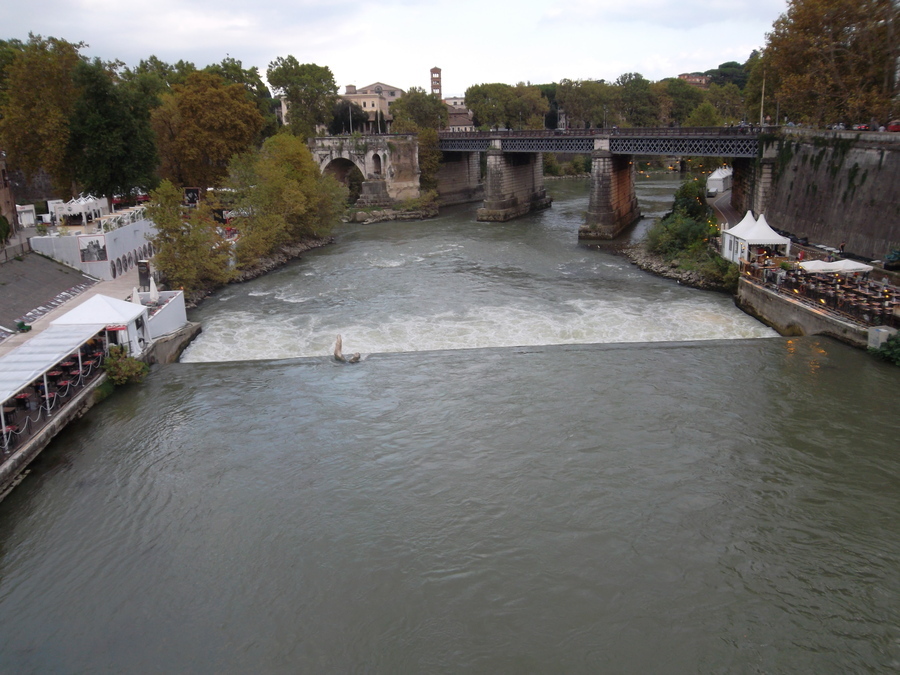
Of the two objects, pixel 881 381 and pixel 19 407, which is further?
pixel 881 381

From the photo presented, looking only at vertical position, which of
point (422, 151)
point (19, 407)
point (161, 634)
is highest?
point (422, 151)

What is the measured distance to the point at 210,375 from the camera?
22.0 m

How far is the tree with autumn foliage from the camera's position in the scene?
33.1 meters

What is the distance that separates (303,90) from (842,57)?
56.3 meters

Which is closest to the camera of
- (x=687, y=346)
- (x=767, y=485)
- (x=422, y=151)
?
(x=767, y=485)

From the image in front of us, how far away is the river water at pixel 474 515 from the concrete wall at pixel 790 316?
698 mm

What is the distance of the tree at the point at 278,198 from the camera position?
129 ft

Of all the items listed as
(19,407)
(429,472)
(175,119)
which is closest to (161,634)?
(429,472)

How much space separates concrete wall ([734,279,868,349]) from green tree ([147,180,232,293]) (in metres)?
23.9

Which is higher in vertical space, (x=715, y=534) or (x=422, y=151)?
(x=422, y=151)

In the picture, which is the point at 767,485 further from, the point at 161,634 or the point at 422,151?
the point at 422,151

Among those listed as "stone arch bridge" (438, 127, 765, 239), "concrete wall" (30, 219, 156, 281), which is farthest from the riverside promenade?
"stone arch bridge" (438, 127, 765, 239)

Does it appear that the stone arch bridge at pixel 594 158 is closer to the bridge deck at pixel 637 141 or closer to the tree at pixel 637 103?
the bridge deck at pixel 637 141

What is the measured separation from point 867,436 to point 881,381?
3.84 metres
